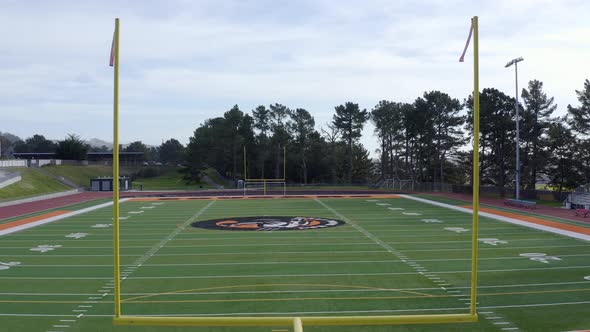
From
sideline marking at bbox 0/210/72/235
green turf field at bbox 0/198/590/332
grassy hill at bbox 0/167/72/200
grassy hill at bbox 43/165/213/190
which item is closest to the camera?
green turf field at bbox 0/198/590/332

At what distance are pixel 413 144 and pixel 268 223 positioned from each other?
4541 centimetres

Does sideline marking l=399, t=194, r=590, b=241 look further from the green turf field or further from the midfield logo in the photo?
the midfield logo

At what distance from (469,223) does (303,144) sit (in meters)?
52.0

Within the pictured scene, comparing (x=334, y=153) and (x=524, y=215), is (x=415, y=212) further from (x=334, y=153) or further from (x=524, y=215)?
(x=334, y=153)

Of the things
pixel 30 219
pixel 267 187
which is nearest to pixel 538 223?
pixel 30 219

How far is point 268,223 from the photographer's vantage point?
24.4 m

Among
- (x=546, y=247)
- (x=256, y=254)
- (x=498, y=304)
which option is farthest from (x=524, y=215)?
(x=498, y=304)

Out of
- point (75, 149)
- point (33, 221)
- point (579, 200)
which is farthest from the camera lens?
point (75, 149)

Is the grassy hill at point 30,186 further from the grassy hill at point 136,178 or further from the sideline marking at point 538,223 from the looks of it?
the sideline marking at point 538,223

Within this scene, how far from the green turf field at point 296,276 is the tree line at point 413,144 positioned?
30.5 meters

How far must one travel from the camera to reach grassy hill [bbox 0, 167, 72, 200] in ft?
132

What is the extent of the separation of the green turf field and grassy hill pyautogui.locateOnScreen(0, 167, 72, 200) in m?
19.7

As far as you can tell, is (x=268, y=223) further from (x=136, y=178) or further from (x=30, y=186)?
(x=136, y=178)

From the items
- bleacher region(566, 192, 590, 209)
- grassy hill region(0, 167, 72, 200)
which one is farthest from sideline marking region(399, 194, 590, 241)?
grassy hill region(0, 167, 72, 200)
